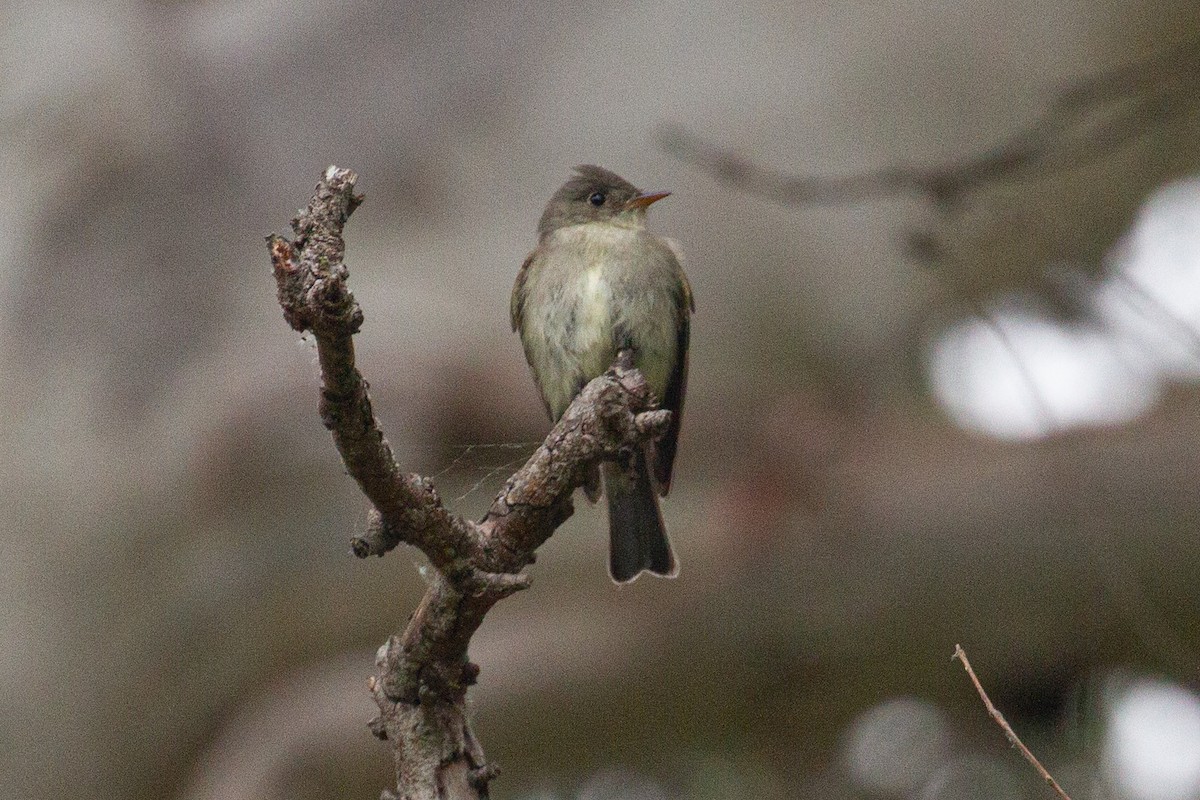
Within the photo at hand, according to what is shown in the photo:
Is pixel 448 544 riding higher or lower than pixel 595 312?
lower

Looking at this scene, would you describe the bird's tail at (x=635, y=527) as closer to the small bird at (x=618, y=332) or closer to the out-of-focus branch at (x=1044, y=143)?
the small bird at (x=618, y=332)

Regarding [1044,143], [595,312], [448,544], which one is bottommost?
[448,544]

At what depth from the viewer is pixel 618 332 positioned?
453cm

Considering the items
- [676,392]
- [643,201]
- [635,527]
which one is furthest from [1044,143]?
[635,527]

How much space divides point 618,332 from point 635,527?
2.04 ft

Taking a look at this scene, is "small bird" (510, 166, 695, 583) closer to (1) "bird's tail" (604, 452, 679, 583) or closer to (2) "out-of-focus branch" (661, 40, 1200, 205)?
(1) "bird's tail" (604, 452, 679, 583)

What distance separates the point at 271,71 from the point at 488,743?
3897 mm

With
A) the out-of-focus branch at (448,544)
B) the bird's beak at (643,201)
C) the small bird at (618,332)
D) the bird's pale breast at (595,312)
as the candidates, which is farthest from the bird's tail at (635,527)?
the out-of-focus branch at (448,544)

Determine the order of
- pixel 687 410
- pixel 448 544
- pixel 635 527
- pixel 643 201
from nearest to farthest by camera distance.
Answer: pixel 448 544
pixel 635 527
pixel 643 201
pixel 687 410

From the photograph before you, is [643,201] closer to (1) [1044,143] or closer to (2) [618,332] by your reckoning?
(2) [618,332]

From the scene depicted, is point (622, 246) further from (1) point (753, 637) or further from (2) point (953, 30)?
(2) point (953, 30)

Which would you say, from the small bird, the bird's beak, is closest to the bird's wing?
the small bird

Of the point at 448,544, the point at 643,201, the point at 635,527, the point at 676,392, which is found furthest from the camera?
the point at 643,201

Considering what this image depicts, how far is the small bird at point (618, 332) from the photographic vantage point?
14.7 ft
